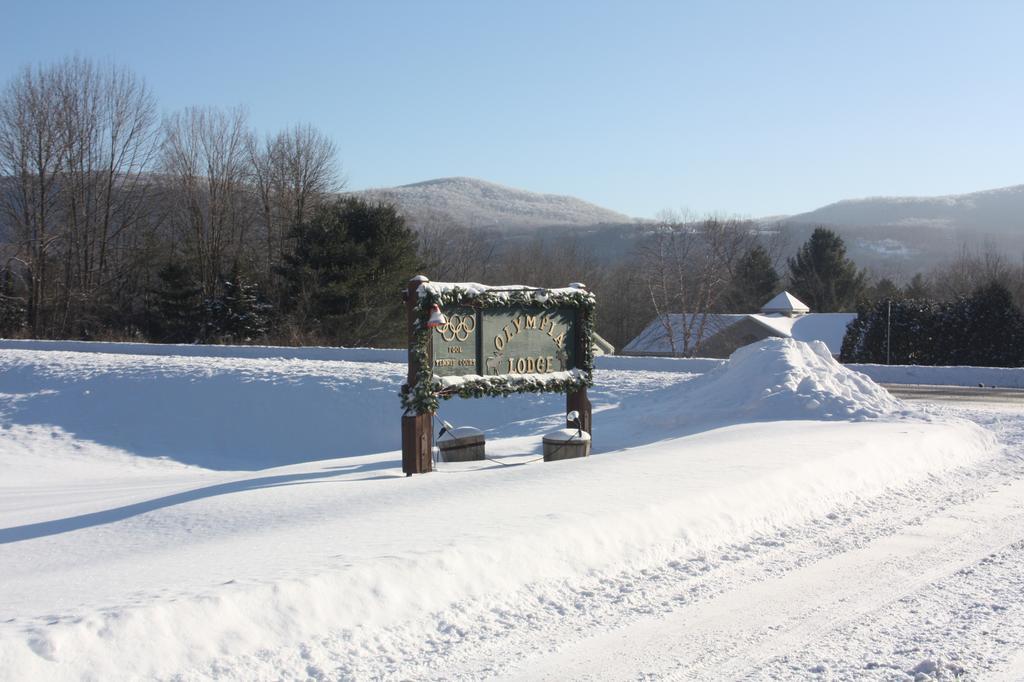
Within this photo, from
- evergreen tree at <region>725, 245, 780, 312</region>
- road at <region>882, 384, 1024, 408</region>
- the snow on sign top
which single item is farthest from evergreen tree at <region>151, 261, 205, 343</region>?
evergreen tree at <region>725, 245, 780, 312</region>

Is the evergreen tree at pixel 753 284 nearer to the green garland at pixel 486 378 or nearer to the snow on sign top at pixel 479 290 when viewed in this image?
the green garland at pixel 486 378

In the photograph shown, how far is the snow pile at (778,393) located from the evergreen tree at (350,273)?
30.3 metres

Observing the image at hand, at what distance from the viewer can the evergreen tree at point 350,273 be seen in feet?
145

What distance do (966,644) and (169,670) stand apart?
4395mm

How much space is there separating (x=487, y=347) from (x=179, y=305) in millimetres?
43001

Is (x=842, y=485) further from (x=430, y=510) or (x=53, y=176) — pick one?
(x=53, y=176)

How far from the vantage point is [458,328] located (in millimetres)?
11125

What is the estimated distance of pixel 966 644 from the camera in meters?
5.23

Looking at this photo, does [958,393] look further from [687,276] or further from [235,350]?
[687,276]

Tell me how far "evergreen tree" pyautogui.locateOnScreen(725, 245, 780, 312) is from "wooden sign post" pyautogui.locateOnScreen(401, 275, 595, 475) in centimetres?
6505

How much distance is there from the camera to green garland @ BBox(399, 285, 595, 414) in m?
10.6

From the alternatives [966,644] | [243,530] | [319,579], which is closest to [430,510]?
[243,530]

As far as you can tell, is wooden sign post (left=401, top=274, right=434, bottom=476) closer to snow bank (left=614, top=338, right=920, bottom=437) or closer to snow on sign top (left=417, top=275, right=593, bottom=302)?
snow on sign top (left=417, top=275, right=593, bottom=302)

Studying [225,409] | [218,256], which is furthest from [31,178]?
[225,409]
